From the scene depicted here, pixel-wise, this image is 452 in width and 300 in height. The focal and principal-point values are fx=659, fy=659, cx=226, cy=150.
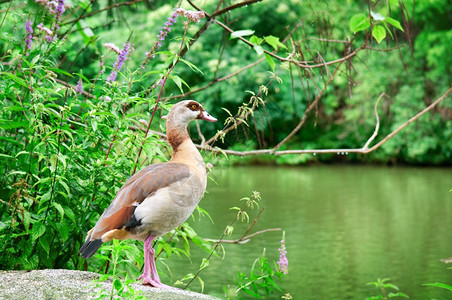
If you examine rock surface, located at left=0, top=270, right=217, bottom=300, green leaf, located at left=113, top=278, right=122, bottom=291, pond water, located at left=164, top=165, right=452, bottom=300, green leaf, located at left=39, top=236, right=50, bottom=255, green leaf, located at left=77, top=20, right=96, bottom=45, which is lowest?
pond water, located at left=164, top=165, right=452, bottom=300

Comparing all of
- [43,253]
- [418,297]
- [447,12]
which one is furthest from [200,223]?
[447,12]

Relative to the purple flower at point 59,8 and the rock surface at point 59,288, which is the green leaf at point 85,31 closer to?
the purple flower at point 59,8

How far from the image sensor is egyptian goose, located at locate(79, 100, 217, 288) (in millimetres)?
2885

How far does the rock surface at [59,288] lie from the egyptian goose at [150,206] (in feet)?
0.41

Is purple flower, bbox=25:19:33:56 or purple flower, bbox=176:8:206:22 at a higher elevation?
purple flower, bbox=176:8:206:22

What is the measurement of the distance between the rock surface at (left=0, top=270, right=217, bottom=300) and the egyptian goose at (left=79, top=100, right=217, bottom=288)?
0.13m

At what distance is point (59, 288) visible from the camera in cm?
298

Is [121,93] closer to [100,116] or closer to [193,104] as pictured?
[100,116]

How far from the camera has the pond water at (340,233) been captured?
6891mm

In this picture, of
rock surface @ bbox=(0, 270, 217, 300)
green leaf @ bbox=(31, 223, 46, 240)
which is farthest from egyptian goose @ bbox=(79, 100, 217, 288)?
green leaf @ bbox=(31, 223, 46, 240)

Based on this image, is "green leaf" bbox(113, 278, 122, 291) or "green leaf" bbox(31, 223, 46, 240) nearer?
"green leaf" bbox(113, 278, 122, 291)

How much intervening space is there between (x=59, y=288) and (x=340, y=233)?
7.32m

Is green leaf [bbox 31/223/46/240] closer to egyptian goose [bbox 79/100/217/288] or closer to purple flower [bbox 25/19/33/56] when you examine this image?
egyptian goose [bbox 79/100/217/288]

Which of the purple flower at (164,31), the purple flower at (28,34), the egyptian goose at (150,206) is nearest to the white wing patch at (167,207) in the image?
the egyptian goose at (150,206)
